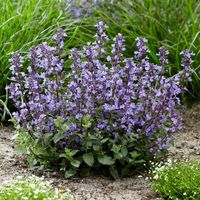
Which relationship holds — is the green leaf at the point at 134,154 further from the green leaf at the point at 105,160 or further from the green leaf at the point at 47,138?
the green leaf at the point at 47,138

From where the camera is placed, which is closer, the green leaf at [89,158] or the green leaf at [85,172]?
the green leaf at [89,158]

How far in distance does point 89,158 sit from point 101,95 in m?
0.44

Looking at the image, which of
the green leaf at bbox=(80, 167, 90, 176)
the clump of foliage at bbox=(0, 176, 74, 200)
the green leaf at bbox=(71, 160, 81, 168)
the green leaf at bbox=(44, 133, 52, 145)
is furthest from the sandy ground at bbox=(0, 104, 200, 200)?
the clump of foliage at bbox=(0, 176, 74, 200)

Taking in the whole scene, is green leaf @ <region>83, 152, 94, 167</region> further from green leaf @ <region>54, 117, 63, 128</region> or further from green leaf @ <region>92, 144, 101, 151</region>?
green leaf @ <region>54, 117, 63, 128</region>

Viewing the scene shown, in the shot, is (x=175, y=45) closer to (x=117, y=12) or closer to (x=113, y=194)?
(x=117, y=12)

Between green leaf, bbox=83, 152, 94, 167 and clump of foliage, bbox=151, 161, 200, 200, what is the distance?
1.37 feet

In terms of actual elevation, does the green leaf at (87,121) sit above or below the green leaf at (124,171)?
above

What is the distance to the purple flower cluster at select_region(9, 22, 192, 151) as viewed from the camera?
13.2ft

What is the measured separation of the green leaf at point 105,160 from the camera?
13.3 ft

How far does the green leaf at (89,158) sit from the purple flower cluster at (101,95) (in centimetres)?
17

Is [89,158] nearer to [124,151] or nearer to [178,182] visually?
[124,151]

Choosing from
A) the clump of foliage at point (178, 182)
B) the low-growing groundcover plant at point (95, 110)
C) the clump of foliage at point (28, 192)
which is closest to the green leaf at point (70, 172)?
the low-growing groundcover plant at point (95, 110)

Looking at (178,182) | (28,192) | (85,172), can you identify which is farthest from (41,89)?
(178,182)

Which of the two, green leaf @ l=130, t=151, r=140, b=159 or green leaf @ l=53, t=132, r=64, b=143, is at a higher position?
green leaf @ l=53, t=132, r=64, b=143
